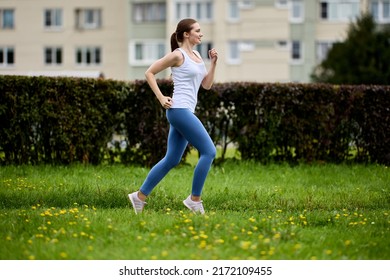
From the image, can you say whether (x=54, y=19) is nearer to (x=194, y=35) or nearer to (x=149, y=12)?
(x=149, y=12)

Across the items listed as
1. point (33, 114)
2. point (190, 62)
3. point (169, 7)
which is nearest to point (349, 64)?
point (169, 7)

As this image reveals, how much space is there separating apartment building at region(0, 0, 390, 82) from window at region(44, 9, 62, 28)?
0.08 metres

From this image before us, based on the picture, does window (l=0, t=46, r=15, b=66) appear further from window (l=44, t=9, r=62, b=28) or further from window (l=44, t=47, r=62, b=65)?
window (l=44, t=9, r=62, b=28)

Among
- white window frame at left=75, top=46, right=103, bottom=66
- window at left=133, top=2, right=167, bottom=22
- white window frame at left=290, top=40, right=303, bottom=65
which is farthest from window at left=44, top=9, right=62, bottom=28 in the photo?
white window frame at left=290, top=40, right=303, bottom=65

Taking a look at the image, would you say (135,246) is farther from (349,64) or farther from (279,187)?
(349,64)

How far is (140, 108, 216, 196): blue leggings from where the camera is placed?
7.84 metres

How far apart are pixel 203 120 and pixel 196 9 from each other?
38160mm

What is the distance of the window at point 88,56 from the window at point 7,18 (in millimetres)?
6192

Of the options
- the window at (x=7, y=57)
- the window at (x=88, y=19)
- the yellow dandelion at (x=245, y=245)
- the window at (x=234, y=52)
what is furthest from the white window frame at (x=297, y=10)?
the yellow dandelion at (x=245, y=245)

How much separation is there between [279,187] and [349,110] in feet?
14.1

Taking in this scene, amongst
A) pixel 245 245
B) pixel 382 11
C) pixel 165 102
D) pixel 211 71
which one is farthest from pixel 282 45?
pixel 245 245

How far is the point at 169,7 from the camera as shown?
168ft

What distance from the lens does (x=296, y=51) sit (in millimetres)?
50781

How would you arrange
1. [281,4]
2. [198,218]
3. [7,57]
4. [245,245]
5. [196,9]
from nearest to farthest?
[245,245], [198,218], [281,4], [196,9], [7,57]
